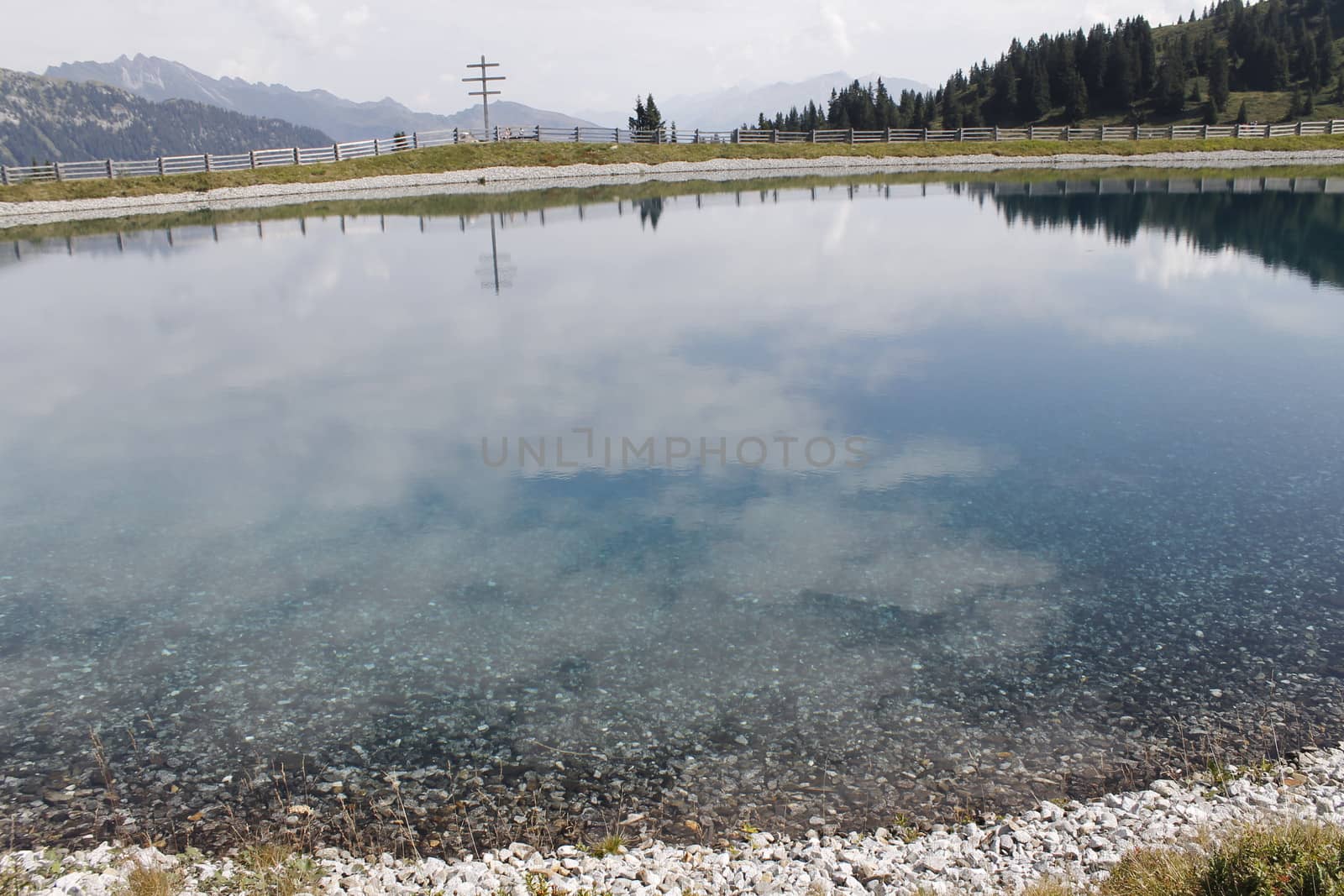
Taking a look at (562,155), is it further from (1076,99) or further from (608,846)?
(1076,99)

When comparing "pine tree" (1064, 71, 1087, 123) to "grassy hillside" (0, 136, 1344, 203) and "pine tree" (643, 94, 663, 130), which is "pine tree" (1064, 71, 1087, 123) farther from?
"pine tree" (643, 94, 663, 130)

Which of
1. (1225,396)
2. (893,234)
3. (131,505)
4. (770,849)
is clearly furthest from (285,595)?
(893,234)

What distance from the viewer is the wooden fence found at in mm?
75688

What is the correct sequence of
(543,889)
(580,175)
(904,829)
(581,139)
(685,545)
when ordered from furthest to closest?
(581,139), (580,175), (685,545), (904,829), (543,889)

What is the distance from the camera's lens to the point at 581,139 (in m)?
98.8

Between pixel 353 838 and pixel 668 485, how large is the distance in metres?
9.01

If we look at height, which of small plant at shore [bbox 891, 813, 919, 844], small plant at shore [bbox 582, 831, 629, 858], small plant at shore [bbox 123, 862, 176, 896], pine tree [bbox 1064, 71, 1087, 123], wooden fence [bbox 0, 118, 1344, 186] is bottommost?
small plant at shore [bbox 891, 813, 919, 844]

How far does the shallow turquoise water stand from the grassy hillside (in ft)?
149

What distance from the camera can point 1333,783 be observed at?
8.57 metres

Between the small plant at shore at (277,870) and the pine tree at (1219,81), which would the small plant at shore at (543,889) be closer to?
the small plant at shore at (277,870)

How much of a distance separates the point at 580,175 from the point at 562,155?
12.4 feet

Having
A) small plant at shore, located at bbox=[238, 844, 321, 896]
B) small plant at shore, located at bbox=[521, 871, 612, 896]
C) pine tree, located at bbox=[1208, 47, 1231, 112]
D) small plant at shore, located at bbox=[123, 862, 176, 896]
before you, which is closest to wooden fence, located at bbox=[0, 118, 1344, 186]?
pine tree, located at bbox=[1208, 47, 1231, 112]

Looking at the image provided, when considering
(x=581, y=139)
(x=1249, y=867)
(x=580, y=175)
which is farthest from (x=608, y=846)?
(x=581, y=139)

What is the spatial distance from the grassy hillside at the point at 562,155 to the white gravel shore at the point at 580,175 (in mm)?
1071
